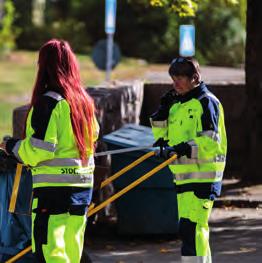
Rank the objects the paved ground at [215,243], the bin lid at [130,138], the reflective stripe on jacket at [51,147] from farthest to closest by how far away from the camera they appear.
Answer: the bin lid at [130,138]
the paved ground at [215,243]
the reflective stripe on jacket at [51,147]

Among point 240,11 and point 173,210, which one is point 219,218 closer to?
point 173,210

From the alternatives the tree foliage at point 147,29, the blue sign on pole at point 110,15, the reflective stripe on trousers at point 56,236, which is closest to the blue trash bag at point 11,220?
the reflective stripe on trousers at point 56,236

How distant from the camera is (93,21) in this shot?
118 ft

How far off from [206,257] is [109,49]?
36.7ft

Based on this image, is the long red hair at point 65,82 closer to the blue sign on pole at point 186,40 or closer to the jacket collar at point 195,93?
the jacket collar at point 195,93

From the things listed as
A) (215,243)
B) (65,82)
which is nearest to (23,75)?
(215,243)

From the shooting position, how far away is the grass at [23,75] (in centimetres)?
2362

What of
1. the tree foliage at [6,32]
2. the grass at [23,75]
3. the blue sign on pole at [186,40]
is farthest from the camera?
the tree foliage at [6,32]

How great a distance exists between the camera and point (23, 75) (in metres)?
29.3

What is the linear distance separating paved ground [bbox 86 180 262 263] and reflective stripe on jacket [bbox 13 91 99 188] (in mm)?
2498

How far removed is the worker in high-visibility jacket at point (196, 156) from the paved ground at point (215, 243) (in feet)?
5.42

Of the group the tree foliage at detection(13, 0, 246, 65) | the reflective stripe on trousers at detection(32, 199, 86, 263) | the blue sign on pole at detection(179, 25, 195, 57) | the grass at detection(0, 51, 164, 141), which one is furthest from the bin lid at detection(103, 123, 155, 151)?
the tree foliage at detection(13, 0, 246, 65)

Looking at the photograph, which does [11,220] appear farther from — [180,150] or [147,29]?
[147,29]

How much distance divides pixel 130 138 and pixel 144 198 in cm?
57
